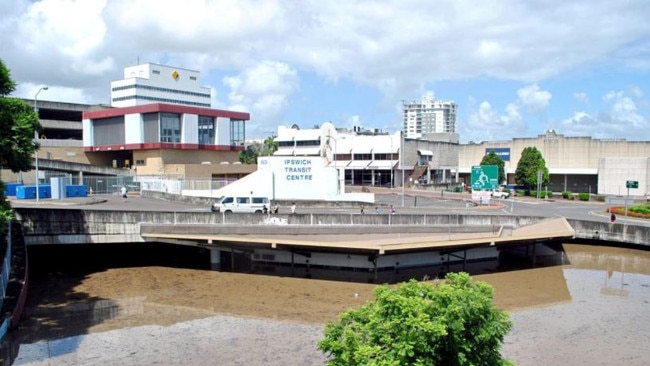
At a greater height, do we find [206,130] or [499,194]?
[206,130]

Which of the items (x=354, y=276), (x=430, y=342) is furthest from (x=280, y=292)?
(x=430, y=342)

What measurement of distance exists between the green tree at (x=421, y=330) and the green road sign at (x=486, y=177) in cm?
3165

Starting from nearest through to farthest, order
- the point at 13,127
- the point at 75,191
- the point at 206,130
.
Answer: the point at 13,127 < the point at 75,191 < the point at 206,130

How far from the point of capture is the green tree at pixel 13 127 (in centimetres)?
2134

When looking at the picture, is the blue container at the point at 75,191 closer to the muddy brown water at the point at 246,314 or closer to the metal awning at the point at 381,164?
the muddy brown water at the point at 246,314

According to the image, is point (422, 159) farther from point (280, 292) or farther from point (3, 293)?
point (3, 293)

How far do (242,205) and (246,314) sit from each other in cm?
1423

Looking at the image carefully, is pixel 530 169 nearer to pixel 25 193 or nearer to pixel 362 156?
pixel 362 156

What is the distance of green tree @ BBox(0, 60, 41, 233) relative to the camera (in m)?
21.3

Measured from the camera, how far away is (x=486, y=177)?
39.8m

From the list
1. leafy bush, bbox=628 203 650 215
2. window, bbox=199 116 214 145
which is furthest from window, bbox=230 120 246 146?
leafy bush, bbox=628 203 650 215

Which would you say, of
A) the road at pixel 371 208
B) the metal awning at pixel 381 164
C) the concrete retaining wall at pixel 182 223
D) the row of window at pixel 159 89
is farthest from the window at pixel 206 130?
the row of window at pixel 159 89

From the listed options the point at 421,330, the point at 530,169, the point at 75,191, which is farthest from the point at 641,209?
the point at 75,191

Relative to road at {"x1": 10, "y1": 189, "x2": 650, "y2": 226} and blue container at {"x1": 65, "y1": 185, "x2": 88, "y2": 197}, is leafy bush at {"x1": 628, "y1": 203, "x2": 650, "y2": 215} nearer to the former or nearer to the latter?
road at {"x1": 10, "y1": 189, "x2": 650, "y2": 226}
